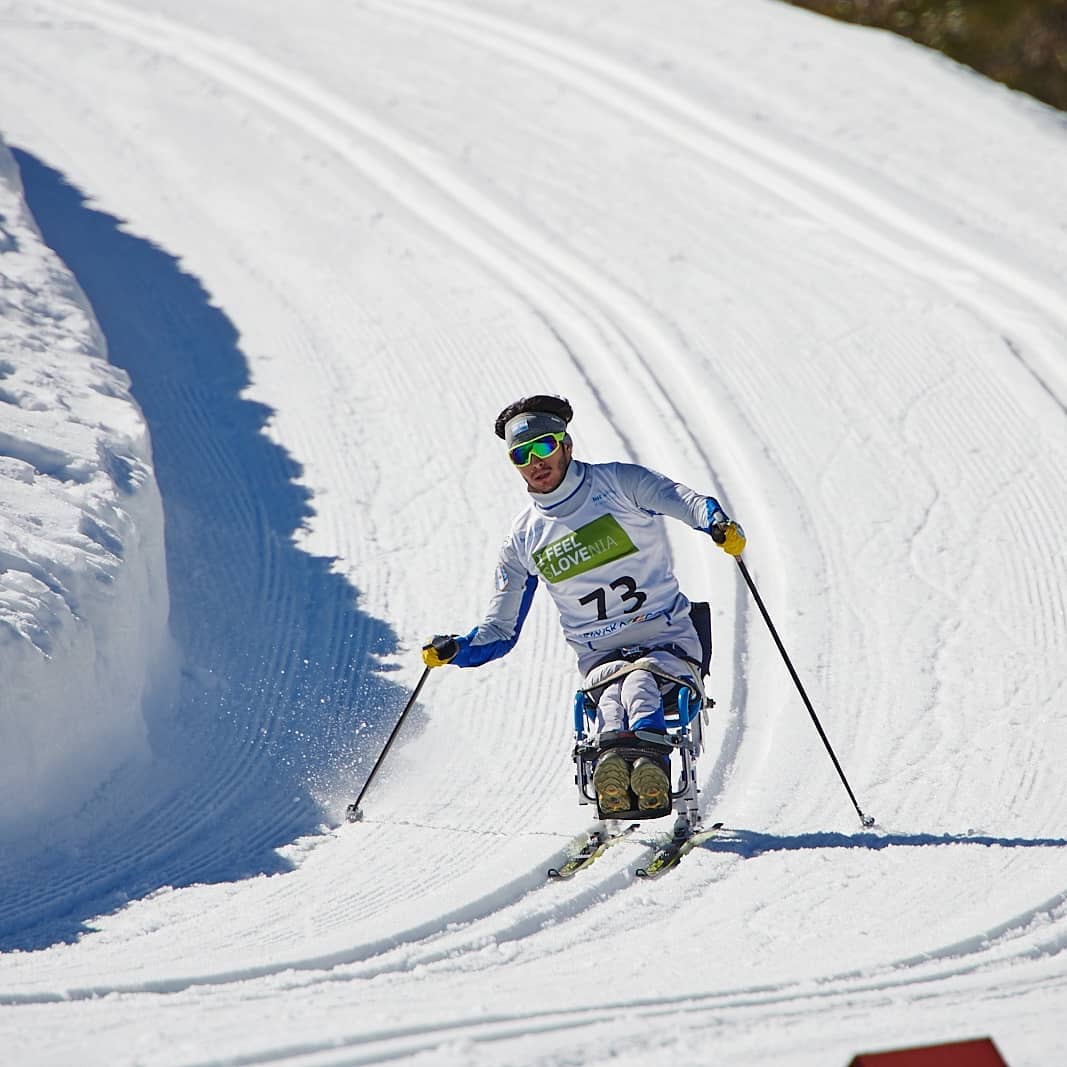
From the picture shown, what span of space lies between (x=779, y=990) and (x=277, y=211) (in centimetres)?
965

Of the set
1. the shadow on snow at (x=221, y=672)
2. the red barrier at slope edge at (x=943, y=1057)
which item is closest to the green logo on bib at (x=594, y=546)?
the shadow on snow at (x=221, y=672)

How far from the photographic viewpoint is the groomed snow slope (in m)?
5.48

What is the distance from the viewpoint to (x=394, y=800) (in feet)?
20.1

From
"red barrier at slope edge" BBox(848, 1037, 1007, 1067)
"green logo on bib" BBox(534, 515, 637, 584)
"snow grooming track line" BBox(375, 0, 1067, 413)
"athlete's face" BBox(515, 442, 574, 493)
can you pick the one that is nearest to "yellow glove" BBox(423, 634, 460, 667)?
"green logo on bib" BBox(534, 515, 637, 584)

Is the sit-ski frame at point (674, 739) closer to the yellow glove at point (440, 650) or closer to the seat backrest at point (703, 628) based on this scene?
the seat backrest at point (703, 628)

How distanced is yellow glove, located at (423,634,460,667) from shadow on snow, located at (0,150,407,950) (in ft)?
2.99

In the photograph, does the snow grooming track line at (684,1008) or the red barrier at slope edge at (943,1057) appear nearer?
the red barrier at slope edge at (943,1057)

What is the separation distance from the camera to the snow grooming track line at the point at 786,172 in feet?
32.0

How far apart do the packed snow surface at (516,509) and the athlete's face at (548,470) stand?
137 centimetres

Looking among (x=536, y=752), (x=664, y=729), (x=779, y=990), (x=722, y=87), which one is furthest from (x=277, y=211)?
(x=779, y=990)

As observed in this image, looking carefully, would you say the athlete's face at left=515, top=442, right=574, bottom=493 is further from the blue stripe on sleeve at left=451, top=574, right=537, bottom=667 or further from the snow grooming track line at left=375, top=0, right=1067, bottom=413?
the snow grooming track line at left=375, top=0, right=1067, bottom=413

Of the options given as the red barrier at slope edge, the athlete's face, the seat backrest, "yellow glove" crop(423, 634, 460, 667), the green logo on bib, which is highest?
the athlete's face

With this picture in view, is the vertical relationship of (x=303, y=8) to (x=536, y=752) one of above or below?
above

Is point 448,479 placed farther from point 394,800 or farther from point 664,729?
point 664,729
